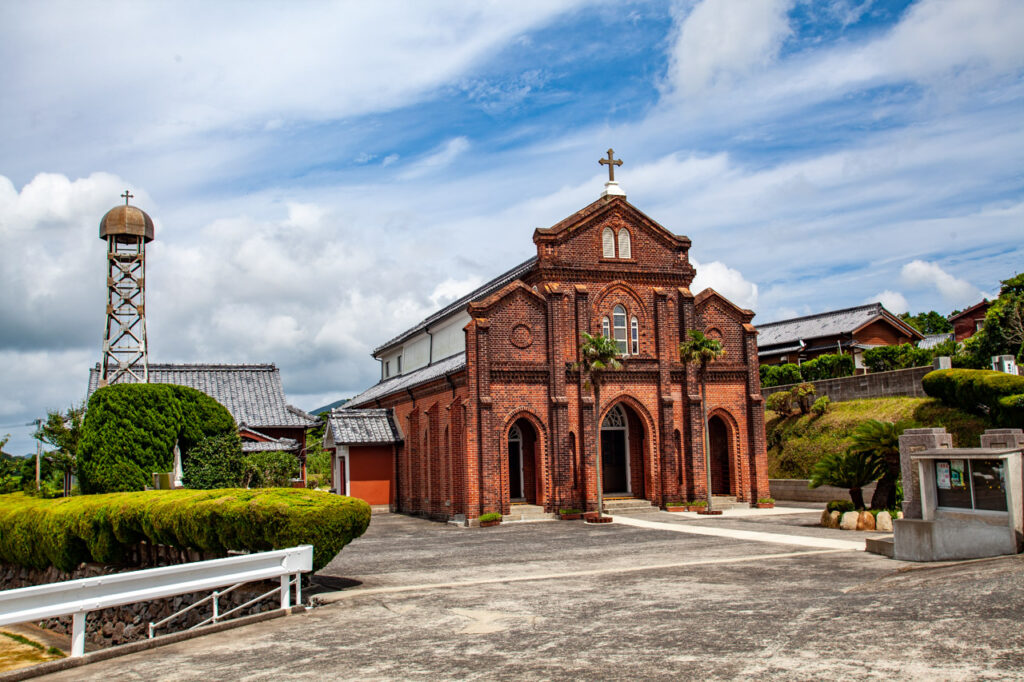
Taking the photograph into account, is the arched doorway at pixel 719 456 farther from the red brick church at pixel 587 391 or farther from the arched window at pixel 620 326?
the arched window at pixel 620 326

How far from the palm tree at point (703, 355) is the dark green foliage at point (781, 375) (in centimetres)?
1529

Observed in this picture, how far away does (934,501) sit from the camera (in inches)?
610

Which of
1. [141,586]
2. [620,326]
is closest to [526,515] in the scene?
[620,326]

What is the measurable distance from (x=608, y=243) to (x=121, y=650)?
24292 mm

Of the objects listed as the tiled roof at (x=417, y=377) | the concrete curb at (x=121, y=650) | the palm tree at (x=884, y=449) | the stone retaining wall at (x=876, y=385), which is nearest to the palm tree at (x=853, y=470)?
the palm tree at (x=884, y=449)

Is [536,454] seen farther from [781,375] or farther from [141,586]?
[781,375]

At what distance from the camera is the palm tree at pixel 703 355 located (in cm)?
2989

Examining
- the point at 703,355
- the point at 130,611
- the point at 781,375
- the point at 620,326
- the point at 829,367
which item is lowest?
the point at 130,611

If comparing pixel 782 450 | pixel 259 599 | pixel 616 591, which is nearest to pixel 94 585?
pixel 259 599

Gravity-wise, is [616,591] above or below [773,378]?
below

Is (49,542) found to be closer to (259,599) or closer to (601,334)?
(259,599)

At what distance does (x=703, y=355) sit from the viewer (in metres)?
29.8

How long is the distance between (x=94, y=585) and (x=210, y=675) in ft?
9.53

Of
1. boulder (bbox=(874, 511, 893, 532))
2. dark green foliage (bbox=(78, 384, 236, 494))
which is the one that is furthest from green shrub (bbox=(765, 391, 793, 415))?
dark green foliage (bbox=(78, 384, 236, 494))
